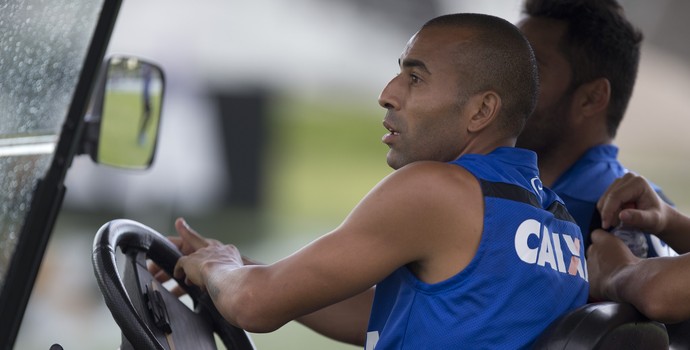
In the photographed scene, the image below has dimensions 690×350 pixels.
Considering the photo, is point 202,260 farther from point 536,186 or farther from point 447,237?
point 536,186

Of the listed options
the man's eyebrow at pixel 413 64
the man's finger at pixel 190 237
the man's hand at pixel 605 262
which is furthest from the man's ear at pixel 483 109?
the man's finger at pixel 190 237

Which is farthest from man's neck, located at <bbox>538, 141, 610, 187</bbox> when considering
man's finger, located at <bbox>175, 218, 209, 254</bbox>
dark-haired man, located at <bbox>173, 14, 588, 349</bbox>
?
man's finger, located at <bbox>175, 218, 209, 254</bbox>

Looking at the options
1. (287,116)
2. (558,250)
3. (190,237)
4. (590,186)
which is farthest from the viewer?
(287,116)

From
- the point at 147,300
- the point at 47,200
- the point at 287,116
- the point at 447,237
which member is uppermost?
the point at 447,237

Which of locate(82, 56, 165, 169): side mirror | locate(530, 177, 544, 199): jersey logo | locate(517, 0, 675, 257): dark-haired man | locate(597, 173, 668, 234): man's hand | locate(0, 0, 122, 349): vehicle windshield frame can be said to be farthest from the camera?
locate(517, 0, 675, 257): dark-haired man

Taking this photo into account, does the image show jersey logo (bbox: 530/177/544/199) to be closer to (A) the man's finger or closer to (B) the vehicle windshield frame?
(A) the man's finger

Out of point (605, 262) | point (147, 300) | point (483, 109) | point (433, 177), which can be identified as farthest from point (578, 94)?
point (147, 300)

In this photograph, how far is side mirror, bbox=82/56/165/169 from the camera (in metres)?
2.50

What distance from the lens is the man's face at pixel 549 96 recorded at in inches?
125

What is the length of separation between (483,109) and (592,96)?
1.04 metres

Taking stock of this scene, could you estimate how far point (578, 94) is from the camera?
322 centimetres

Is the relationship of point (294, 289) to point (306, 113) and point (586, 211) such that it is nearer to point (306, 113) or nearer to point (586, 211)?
point (586, 211)

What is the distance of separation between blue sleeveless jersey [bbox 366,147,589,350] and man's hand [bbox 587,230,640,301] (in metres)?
0.31

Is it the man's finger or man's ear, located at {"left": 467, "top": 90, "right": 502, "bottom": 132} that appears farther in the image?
the man's finger
